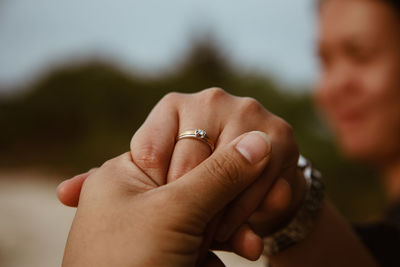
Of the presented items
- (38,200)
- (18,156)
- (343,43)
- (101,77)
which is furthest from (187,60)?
(343,43)

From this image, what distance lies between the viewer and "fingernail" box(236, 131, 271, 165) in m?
1.28

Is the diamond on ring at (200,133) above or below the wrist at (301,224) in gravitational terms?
above

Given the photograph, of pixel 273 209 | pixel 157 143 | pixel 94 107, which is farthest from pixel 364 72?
pixel 94 107

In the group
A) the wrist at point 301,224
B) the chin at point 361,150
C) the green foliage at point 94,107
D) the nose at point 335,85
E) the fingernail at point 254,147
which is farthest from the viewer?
the green foliage at point 94,107

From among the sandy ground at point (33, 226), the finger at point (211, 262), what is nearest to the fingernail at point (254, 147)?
the finger at point (211, 262)

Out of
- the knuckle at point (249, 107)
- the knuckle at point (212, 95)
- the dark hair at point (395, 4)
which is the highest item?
the dark hair at point (395, 4)

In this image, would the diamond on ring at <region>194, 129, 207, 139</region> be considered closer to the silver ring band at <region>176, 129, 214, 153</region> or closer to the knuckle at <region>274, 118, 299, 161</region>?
the silver ring band at <region>176, 129, 214, 153</region>

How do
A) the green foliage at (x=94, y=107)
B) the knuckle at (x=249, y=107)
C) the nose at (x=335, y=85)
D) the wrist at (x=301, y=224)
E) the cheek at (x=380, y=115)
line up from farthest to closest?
the green foliage at (x=94, y=107)
the nose at (x=335, y=85)
the cheek at (x=380, y=115)
the wrist at (x=301, y=224)
the knuckle at (x=249, y=107)

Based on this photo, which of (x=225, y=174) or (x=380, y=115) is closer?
(x=225, y=174)

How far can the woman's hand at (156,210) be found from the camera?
3.62 feet

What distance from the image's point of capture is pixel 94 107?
507 inches

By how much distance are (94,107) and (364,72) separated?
10.9 metres

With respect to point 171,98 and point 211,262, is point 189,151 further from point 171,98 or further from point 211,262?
point 211,262

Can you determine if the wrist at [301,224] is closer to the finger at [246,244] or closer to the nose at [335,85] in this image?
the finger at [246,244]
